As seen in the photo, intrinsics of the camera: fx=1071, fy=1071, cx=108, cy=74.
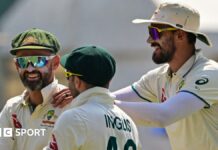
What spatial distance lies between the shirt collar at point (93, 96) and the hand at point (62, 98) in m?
0.86

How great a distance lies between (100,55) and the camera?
5.84 meters

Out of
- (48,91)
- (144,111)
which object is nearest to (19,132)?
(48,91)

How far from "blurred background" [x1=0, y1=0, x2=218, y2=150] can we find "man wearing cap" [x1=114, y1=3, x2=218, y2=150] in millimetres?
5561

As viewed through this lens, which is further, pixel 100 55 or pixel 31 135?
pixel 31 135

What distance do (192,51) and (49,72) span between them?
37.5 inches

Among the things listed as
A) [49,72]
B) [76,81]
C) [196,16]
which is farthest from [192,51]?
[76,81]

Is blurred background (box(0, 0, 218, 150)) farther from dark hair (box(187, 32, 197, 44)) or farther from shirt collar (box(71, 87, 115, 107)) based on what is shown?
shirt collar (box(71, 87, 115, 107))

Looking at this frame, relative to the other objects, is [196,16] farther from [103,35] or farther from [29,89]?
[103,35]

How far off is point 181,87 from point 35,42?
99 centimetres

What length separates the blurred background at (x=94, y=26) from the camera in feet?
42.4

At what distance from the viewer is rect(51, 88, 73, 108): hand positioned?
6721mm

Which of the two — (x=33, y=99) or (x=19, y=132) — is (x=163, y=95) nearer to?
(x=33, y=99)

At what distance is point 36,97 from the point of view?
6.90 metres

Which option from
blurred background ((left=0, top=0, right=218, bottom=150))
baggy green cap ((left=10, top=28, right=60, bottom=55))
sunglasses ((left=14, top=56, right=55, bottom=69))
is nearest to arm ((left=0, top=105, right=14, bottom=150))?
sunglasses ((left=14, top=56, right=55, bottom=69))
